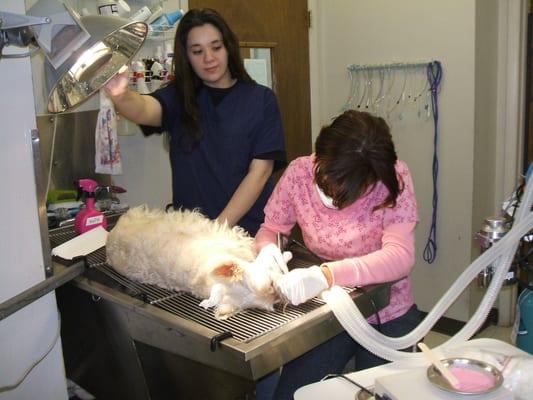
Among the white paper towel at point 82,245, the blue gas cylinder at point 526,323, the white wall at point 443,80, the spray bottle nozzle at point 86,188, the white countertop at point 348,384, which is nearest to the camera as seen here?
the white countertop at point 348,384

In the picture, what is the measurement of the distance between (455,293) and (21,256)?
99 cm

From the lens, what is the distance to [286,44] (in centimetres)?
291

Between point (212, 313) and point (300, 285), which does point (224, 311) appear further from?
point (300, 285)

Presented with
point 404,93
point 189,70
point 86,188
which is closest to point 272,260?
point 189,70

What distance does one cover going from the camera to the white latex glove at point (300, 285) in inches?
44.1

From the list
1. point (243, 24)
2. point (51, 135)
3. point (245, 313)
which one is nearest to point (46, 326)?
point (245, 313)

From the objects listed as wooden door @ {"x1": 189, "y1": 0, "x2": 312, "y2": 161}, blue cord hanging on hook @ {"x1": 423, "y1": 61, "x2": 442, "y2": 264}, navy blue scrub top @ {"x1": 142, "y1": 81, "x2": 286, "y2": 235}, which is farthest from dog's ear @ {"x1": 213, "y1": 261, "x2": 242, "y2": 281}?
blue cord hanging on hook @ {"x1": 423, "y1": 61, "x2": 442, "y2": 264}

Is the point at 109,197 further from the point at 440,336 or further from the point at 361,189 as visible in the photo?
the point at 440,336

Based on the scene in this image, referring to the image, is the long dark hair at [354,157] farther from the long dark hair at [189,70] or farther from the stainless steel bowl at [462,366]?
the long dark hair at [189,70]

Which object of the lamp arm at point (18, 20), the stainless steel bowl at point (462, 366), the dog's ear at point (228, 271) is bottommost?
the stainless steel bowl at point (462, 366)

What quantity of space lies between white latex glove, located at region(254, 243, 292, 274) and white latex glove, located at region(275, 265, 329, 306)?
0.05 meters

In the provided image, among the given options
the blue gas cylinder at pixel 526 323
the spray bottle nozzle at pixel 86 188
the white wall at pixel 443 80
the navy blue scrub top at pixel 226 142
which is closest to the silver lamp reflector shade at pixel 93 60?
the navy blue scrub top at pixel 226 142

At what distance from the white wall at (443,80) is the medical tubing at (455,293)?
159 centimetres

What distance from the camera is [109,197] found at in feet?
6.91
